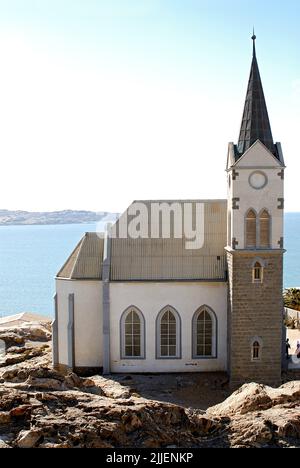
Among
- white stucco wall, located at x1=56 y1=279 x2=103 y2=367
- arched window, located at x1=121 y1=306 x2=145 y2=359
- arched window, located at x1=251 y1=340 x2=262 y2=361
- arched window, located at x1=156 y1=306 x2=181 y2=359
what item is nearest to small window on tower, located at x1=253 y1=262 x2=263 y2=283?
arched window, located at x1=251 y1=340 x2=262 y2=361

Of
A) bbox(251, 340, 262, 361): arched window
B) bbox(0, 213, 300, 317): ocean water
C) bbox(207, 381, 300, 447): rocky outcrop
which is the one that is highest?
bbox(207, 381, 300, 447): rocky outcrop

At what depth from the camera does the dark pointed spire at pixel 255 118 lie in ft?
84.0

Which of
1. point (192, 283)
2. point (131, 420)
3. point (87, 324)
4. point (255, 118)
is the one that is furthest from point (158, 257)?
point (131, 420)

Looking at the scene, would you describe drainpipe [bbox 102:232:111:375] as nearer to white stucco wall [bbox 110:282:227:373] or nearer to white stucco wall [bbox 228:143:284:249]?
white stucco wall [bbox 110:282:227:373]

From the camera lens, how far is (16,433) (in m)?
12.4

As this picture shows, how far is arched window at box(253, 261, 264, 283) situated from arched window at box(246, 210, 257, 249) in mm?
1052

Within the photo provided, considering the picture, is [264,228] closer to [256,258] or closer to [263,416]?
[256,258]

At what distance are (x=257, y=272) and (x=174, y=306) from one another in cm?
516

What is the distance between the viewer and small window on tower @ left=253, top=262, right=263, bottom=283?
83.5 feet

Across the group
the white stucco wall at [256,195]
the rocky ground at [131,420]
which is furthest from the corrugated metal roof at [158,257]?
the rocky ground at [131,420]

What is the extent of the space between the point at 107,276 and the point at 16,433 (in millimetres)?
15000

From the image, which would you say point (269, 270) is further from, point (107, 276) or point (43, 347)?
point (43, 347)

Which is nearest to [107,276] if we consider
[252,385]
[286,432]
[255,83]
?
[252,385]

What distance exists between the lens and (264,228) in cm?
2567
